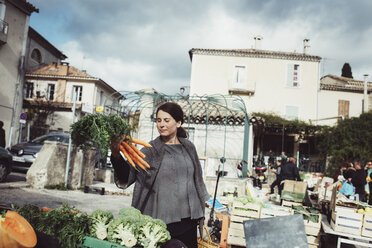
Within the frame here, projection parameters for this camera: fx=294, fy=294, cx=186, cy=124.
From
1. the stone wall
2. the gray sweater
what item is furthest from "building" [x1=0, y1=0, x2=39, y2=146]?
the gray sweater

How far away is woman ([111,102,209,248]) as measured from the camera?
2545 millimetres

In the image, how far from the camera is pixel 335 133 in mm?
21875

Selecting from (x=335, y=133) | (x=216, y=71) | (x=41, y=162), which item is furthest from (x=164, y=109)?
(x=216, y=71)

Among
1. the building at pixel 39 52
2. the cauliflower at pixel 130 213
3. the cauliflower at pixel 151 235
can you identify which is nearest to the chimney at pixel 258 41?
the building at pixel 39 52

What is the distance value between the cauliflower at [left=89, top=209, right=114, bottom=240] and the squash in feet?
1.38

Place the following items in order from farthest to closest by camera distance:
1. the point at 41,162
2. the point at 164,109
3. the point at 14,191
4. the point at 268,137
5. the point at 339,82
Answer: the point at 339,82
the point at 268,137
the point at 41,162
the point at 14,191
the point at 164,109

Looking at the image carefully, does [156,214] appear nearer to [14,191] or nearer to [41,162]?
[14,191]

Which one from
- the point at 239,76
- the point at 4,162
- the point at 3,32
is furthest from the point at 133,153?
the point at 239,76

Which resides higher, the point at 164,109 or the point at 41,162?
the point at 164,109

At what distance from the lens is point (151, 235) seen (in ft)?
6.52

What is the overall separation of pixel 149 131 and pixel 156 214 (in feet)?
36.1

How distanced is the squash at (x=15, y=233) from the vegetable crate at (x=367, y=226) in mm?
5220

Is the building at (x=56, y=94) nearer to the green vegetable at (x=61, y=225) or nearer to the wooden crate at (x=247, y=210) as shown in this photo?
the wooden crate at (x=247, y=210)

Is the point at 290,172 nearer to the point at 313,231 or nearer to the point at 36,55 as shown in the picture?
the point at 313,231
